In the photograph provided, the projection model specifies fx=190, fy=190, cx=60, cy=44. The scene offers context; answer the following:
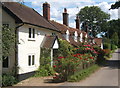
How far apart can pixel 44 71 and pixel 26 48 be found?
301 cm

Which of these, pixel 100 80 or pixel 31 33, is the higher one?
pixel 31 33

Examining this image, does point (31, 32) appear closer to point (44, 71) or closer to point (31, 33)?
point (31, 33)

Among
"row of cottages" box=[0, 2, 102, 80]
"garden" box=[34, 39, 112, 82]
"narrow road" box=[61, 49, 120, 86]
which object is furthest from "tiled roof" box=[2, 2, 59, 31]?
"narrow road" box=[61, 49, 120, 86]

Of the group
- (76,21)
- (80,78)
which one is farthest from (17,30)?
(76,21)

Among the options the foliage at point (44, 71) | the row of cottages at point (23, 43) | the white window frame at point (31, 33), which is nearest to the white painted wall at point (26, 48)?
the row of cottages at point (23, 43)

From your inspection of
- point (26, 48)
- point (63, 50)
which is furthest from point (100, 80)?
point (63, 50)

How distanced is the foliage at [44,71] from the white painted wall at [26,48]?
44 cm

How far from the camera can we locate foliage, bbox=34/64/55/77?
54.3 ft

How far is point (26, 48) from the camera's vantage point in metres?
15.0

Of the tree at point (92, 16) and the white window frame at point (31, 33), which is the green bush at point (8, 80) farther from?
the tree at point (92, 16)

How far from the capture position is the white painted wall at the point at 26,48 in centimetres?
1424

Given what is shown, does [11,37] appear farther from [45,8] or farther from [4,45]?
[45,8]

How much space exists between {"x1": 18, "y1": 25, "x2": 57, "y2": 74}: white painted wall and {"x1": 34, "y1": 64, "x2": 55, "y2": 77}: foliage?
0.44m

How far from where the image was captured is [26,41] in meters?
15.0
